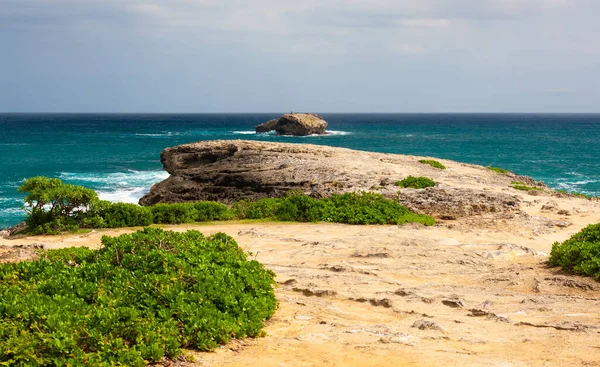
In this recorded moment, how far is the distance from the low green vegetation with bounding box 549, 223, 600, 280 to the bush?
6.33 metres

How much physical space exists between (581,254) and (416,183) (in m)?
10.3

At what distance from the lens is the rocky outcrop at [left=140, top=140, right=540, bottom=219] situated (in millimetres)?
19891

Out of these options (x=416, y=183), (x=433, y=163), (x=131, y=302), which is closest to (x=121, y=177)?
(x=433, y=163)

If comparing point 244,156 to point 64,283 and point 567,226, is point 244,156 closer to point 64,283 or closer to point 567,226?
point 567,226

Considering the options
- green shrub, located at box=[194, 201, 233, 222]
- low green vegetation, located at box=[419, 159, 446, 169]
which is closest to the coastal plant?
green shrub, located at box=[194, 201, 233, 222]

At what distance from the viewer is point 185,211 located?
18234mm

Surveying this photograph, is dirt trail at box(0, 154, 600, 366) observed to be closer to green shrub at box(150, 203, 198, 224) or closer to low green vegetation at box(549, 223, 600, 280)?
low green vegetation at box(549, 223, 600, 280)

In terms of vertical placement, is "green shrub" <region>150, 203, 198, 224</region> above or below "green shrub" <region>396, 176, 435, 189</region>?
below

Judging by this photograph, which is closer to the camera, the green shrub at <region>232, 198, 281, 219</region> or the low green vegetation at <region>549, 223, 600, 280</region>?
the low green vegetation at <region>549, 223, 600, 280</region>

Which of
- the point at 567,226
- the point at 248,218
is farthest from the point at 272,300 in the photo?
the point at 567,226

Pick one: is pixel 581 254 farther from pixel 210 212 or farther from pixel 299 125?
pixel 299 125

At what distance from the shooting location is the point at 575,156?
70.3 m

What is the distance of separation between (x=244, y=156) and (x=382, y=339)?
19148mm

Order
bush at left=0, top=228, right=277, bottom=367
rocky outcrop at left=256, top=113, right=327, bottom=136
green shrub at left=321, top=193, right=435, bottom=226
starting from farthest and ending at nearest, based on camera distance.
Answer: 1. rocky outcrop at left=256, top=113, right=327, bottom=136
2. green shrub at left=321, top=193, right=435, bottom=226
3. bush at left=0, top=228, right=277, bottom=367
